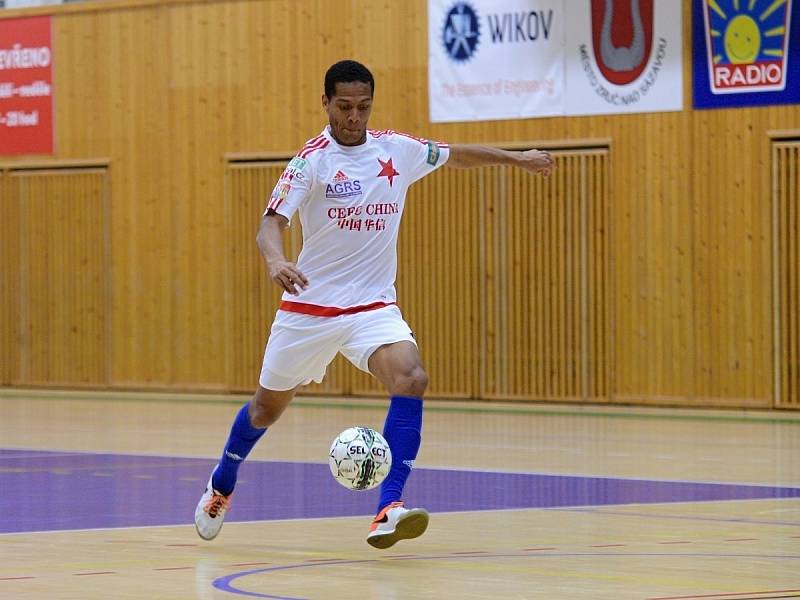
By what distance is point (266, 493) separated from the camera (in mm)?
11055

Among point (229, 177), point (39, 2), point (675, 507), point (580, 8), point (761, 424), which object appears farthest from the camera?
point (39, 2)

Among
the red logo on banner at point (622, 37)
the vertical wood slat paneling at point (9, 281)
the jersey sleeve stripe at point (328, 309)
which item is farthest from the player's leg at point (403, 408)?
the vertical wood slat paneling at point (9, 281)

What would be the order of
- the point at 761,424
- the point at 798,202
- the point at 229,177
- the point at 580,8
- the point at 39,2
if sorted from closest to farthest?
the point at 761,424 < the point at 798,202 < the point at 580,8 < the point at 229,177 < the point at 39,2

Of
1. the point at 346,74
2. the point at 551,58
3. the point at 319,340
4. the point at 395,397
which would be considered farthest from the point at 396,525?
the point at 551,58

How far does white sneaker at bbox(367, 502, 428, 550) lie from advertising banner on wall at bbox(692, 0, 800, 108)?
12.2 metres

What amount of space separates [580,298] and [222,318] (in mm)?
5062

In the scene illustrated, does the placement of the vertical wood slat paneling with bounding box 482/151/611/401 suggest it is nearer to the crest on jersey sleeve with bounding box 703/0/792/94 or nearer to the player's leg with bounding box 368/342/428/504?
the crest on jersey sleeve with bounding box 703/0/792/94

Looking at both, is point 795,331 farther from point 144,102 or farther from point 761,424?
point 144,102

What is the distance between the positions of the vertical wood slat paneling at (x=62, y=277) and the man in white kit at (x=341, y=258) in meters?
15.4

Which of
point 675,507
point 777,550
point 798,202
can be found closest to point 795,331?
point 798,202

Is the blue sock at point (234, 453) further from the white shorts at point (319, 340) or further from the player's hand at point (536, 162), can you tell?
the player's hand at point (536, 162)

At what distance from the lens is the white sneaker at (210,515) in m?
8.50

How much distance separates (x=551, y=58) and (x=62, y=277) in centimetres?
773

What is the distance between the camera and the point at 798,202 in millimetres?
18781
